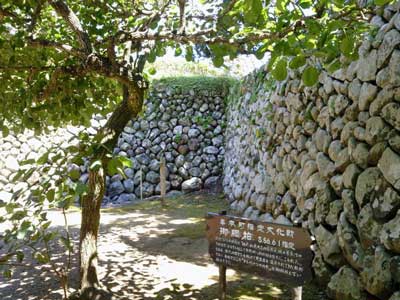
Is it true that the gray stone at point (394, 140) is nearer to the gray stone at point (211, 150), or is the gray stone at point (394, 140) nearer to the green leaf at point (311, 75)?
the green leaf at point (311, 75)

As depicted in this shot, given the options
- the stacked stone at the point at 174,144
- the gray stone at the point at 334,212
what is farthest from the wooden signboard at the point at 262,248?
the stacked stone at the point at 174,144

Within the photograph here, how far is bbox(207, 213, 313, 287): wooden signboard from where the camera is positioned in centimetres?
218

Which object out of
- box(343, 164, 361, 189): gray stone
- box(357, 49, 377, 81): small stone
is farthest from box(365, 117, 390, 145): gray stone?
box(357, 49, 377, 81): small stone

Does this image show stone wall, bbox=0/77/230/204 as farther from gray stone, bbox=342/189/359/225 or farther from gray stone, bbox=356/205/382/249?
gray stone, bbox=356/205/382/249

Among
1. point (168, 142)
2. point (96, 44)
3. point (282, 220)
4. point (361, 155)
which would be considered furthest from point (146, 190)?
point (361, 155)

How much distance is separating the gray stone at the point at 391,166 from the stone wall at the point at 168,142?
241 inches

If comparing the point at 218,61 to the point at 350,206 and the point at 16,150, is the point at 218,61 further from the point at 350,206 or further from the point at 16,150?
the point at 16,150

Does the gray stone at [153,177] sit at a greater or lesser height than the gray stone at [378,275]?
lesser

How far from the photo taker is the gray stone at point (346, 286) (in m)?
2.58

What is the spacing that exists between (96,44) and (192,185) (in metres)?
5.80

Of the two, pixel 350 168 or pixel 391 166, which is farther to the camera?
pixel 350 168

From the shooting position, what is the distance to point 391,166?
95.9 inches

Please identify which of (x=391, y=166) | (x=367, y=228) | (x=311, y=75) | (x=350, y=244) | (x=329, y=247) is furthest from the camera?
(x=329, y=247)

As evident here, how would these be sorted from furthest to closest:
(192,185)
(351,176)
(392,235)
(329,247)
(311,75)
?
(192,185) → (329,247) → (351,176) → (392,235) → (311,75)
